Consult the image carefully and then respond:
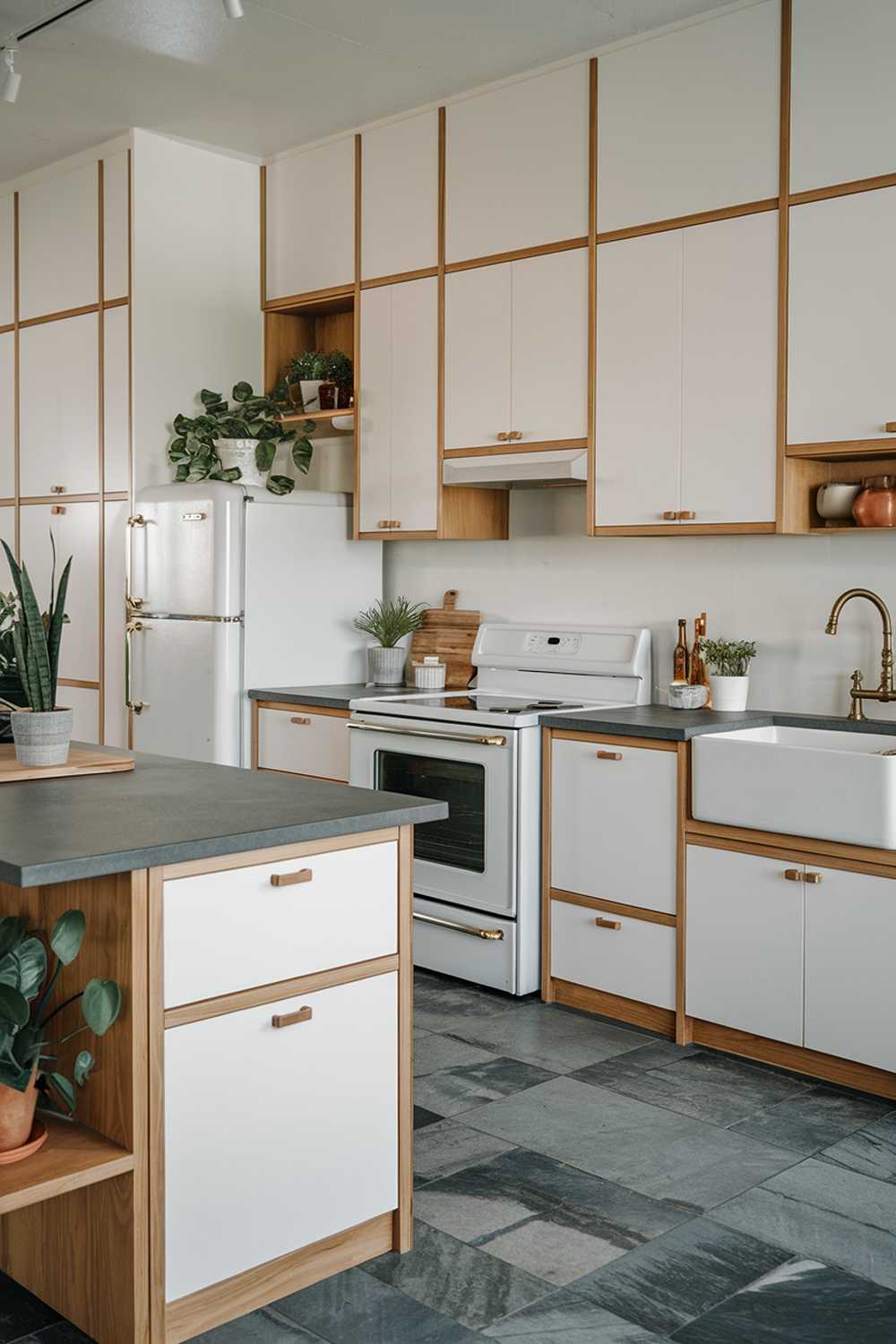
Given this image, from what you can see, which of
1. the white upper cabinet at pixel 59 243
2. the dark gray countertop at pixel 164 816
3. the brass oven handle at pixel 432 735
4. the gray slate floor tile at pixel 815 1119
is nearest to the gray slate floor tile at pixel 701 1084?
the gray slate floor tile at pixel 815 1119

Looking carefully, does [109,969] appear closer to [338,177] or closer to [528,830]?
[528,830]

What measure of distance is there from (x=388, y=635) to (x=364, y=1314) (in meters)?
3.03

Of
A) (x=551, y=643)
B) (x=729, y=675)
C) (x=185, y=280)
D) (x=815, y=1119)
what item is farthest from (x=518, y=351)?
(x=815, y=1119)

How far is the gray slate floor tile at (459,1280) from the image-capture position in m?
2.25

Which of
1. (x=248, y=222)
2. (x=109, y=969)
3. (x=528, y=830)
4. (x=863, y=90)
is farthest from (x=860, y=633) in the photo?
(x=248, y=222)

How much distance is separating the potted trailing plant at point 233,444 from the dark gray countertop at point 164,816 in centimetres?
233

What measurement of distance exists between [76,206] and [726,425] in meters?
2.91

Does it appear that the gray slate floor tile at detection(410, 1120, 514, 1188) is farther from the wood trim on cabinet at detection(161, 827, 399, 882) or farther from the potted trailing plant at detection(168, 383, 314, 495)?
the potted trailing plant at detection(168, 383, 314, 495)

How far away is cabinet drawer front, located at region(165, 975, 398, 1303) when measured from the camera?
2.05m

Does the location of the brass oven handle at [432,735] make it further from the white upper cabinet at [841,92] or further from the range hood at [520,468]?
the white upper cabinet at [841,92]

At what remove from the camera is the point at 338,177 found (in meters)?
4.88

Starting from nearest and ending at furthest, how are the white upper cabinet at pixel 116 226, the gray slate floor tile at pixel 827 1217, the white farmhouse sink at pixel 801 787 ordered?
1. the gray slate floor tile at pixel 827 1217
2. the white farmhouse sink at pixel 801 787
3. the white upper cabinet at pixel 116 226

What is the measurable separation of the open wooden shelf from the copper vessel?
2.55 m

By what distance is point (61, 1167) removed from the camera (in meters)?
1.93
